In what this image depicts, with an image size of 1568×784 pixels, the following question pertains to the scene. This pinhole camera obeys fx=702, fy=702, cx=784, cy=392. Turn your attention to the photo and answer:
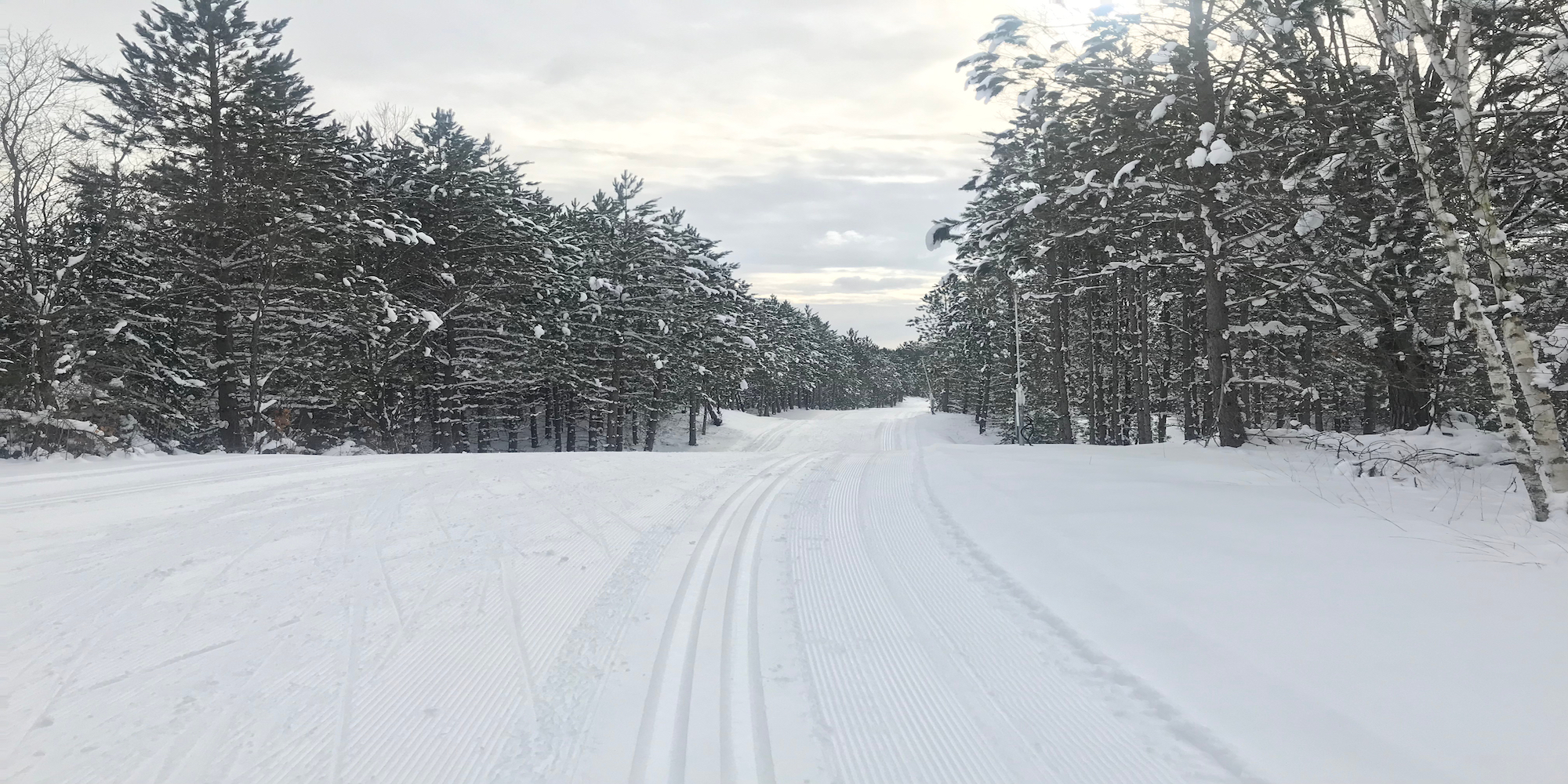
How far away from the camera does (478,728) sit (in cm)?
344

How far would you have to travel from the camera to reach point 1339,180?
9797 millimetres

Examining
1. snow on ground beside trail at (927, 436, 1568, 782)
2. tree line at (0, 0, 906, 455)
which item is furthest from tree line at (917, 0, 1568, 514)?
tree line at (0, 0, 906, 455)

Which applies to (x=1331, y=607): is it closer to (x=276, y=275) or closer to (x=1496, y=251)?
(x=1496, y=251)

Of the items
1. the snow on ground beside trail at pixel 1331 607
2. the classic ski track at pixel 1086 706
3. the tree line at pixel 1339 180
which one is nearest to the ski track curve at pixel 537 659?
the classic ski track at pixel 1086 706

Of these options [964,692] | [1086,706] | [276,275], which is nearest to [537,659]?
[964,692]

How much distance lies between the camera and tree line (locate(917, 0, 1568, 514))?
6105 mm

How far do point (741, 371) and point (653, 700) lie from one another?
34638mm

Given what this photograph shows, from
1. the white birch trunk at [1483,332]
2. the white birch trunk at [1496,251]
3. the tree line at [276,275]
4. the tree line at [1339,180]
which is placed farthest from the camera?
the tree line at [276,275]

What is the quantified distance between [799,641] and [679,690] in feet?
3.16

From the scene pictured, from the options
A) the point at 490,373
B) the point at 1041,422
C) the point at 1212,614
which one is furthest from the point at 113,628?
the point at 1041,422

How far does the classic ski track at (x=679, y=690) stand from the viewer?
310 cm

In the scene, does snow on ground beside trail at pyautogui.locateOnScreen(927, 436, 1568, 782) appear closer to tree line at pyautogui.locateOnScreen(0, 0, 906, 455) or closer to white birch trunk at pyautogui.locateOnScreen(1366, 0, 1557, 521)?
white birch trunk at pyautogui.locateOnScreen(1366, 0, 1557, 521)

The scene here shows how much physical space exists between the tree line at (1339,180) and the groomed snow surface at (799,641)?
2.20 meters

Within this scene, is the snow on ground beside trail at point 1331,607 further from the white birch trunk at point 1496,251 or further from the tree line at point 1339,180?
the tree line at point 1339,180
